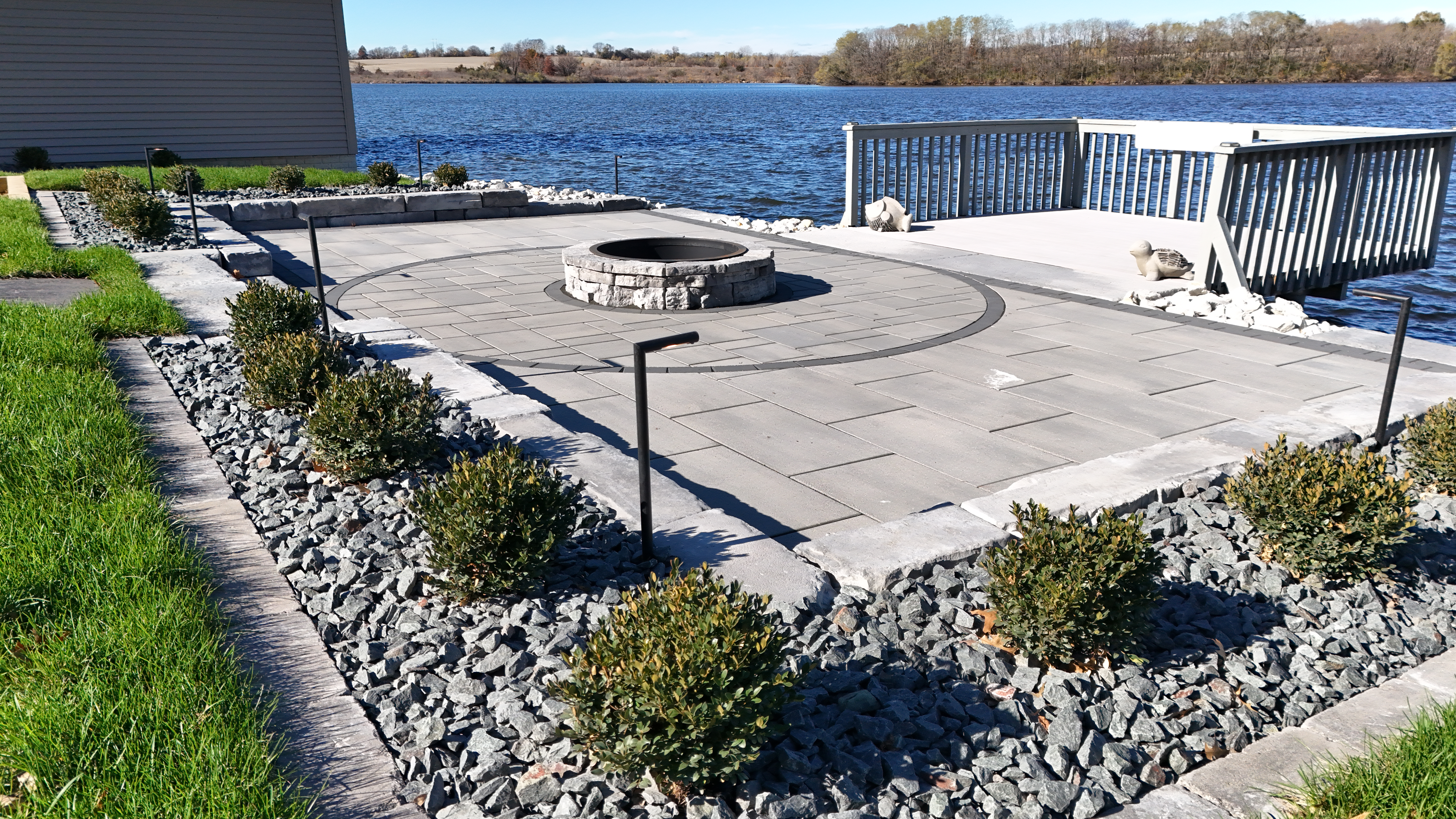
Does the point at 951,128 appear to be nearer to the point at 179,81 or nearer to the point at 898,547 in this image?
the point at 898,547

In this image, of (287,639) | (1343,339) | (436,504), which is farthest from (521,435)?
(1343,339)

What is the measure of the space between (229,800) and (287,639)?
0.95m

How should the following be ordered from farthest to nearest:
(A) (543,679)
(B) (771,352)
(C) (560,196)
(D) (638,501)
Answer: (C) (560,196) → (B) (771,352) → (D) (638,501) → (A) (543,679)

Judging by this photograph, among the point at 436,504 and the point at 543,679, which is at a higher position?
the point at 436,504

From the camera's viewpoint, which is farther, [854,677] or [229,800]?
[854,677]

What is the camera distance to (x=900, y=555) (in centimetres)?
366

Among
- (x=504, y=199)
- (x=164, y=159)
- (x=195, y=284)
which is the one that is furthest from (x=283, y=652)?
(x=164, y=159)

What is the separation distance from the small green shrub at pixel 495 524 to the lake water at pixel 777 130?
1323 cm

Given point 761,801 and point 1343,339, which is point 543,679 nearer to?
point 761,801

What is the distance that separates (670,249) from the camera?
9219 mm

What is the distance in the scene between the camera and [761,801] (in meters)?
2.45

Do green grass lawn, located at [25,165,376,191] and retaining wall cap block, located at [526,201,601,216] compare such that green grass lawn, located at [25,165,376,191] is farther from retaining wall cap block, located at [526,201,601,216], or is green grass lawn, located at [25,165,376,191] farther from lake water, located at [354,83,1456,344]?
lake water, located at [354,83,1456,344]

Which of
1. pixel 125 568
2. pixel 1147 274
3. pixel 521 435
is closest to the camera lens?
pixel 125 568

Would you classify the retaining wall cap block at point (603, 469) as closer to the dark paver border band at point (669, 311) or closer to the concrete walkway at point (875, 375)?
the concrete walkway at point (875, 375)
